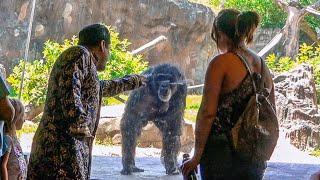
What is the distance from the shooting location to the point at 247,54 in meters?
1.93

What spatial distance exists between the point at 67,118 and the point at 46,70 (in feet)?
10.2

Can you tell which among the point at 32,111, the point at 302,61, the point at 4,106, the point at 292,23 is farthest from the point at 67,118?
the point at 292,23

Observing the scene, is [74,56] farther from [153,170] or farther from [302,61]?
[302,61]

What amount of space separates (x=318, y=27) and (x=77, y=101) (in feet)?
14.1

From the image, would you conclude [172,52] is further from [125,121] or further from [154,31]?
[125,121]

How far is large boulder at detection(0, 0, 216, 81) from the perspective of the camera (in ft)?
20.7

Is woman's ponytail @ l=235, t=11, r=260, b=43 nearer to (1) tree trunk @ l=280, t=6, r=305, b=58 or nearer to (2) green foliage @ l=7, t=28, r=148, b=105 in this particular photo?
(2) green foliage @ l=7, t=28, r=148, b=105

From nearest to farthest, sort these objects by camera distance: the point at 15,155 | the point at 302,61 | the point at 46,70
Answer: the point at 15,155
the point at 46,70
the point at 302,61

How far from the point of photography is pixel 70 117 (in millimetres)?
1938

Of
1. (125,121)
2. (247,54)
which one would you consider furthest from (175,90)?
(247,54)

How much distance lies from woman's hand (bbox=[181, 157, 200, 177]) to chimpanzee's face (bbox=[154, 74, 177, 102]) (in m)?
1.72

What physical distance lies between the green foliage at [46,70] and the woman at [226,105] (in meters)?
2.57

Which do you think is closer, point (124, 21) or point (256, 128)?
point (256, 128)

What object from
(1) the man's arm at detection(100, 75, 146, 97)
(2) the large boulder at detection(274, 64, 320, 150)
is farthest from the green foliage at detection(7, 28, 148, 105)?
(1) the man's arm at detection(100, 75, 146, 97)
